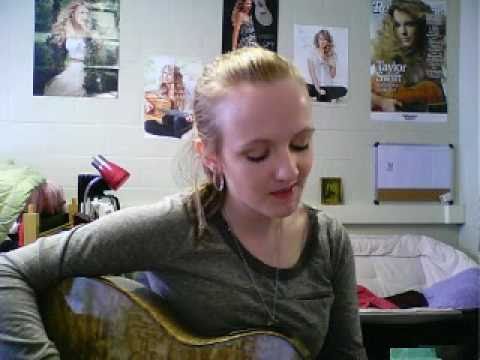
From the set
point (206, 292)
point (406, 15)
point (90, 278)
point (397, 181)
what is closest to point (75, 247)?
point (90, 278)

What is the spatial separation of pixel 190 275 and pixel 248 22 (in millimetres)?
1984

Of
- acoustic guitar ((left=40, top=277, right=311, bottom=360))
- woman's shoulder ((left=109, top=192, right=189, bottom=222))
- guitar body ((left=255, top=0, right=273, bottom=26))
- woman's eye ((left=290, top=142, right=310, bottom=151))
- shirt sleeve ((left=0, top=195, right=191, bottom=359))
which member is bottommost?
acoustic guitar ((left=40, top=277, right=311, bottom=360))

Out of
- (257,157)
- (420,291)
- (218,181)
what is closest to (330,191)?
(420,291)

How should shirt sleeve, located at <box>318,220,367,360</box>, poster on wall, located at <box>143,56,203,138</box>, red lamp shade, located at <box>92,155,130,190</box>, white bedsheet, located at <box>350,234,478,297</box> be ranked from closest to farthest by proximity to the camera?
shirt sleeve, located at <box>318,220,367,360</box> → red lamp shade, located at <box>92,155,130,190</box> → white bedsheet, located at <box>350,234,478,297</box> → poster on wall, located at <box>143,56,203,138</box>

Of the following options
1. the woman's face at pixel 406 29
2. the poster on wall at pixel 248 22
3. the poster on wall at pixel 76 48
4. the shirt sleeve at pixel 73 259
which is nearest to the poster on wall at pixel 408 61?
the woman's face at pixel 406 29

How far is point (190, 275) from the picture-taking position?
2.61 ft

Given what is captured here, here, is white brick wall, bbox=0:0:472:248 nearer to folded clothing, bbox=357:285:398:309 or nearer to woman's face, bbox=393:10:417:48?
woman's face, bbox=393:10:417:48

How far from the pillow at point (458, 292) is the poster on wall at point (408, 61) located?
38.7 inches

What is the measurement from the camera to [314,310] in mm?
824

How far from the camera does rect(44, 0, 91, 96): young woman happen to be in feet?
7.75

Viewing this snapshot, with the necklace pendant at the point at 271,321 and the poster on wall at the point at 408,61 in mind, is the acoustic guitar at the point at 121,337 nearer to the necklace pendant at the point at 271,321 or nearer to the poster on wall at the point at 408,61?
the necklace pendant at the point at 271,321

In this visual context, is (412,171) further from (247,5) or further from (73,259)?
(73,259)

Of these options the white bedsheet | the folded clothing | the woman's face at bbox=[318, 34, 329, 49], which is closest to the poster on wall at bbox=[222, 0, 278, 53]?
the woman's face at bbox=[318, 34, 329, 49]

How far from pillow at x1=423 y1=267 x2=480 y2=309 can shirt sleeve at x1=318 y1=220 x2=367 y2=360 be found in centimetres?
116
